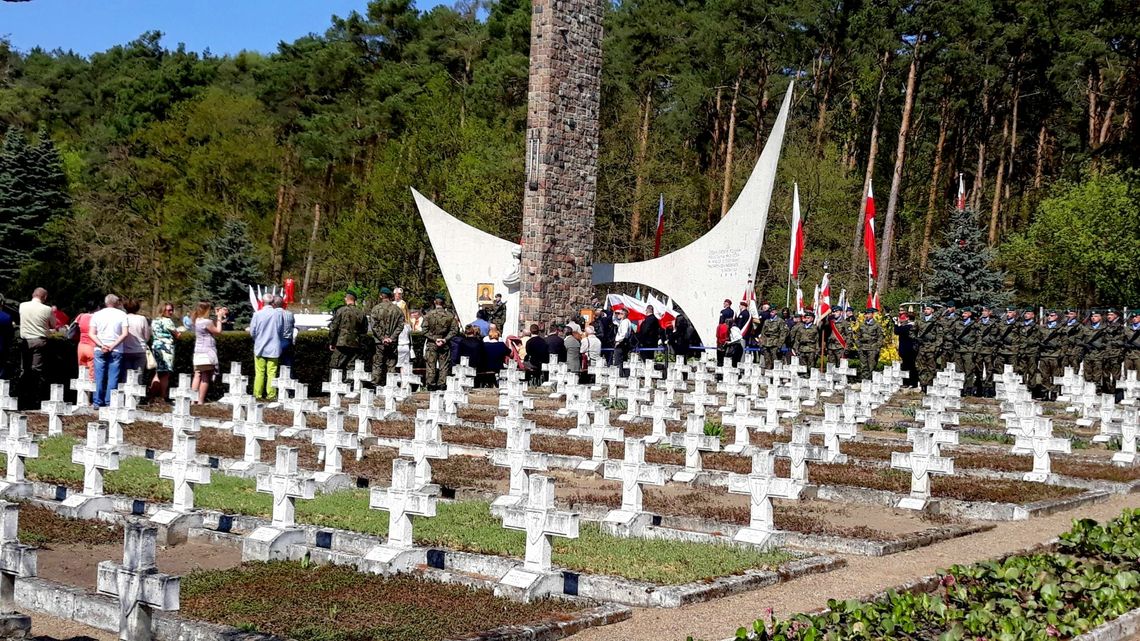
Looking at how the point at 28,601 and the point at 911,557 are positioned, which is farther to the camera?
the point at 911,557

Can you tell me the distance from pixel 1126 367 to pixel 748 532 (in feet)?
62.1

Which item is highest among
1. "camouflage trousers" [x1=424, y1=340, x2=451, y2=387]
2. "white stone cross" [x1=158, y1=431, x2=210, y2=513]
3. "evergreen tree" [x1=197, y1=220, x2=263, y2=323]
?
"evergreen tree" [x1=197, y1=220, x2=263, y2=323]

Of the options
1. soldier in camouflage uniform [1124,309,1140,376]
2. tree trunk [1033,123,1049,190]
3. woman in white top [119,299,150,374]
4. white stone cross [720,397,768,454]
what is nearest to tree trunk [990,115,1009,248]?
tree trunk [1033,123,1049,190]

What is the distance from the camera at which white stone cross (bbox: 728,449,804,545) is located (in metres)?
9.21

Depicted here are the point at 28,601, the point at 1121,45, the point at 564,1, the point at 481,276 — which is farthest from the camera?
the point at 1121,45

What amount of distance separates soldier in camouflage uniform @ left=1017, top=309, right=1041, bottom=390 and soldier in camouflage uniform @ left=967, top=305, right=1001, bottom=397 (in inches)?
17.3

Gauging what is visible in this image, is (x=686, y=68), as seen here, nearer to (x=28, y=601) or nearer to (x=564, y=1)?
(x=564, y=1)

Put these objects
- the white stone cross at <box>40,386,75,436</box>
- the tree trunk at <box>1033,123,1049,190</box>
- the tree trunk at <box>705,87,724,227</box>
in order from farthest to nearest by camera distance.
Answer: the tree trunk at <box>705,87,724,227</box>, the tree trunk at <box>1033,123,1049,190</box>, the white stone cross at <box>40,386,75,436</box>

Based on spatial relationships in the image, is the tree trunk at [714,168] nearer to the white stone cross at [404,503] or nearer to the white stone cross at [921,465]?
the white stone cross at [921,465]

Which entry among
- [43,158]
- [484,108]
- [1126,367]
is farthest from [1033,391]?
[43,158]

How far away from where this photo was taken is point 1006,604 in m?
7.06

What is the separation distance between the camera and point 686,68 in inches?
1964

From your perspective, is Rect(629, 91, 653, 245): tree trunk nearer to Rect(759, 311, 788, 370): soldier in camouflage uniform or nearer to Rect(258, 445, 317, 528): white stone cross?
Rect(759, 311, 788, 370): soldier in camouflage uniform

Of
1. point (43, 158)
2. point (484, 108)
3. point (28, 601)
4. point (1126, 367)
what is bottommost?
point (28, 601)
